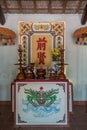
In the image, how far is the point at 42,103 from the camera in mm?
4398

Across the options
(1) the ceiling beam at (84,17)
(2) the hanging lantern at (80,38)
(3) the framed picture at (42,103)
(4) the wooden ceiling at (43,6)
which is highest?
(4) the wooden ceiling at (43,6)

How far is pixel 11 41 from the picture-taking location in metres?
6.20

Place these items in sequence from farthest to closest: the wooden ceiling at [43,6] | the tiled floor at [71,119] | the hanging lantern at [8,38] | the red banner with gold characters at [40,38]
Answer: the red banner with gold characters at [40,38] → the wooden ceiling at [43,6] → the hanging lantern at [8,38] → the tiled floor at [71,119]

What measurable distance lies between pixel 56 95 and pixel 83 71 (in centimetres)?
225

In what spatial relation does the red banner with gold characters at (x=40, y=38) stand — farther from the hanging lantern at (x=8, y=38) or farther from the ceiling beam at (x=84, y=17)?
the ceiling beam at (x=84, y=17)

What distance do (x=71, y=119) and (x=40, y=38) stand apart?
2335mm

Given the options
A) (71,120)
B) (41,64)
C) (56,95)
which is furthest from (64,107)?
(41,64)

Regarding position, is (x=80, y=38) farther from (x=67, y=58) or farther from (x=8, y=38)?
(x=8, y=38)

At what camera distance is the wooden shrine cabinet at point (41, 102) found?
439cm

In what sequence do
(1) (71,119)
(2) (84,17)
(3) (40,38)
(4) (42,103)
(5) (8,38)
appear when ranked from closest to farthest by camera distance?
(4) (42,103) → (1) (71,119) → (2) (84,17) → (5) (8,38) → (3) (40,38)

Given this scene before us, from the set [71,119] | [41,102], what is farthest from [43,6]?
[71,119]

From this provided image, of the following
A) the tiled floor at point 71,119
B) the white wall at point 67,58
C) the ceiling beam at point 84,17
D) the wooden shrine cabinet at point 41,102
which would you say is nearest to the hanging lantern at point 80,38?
the white wall at point 67,58

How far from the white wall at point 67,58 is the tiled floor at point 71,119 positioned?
52 centimetres

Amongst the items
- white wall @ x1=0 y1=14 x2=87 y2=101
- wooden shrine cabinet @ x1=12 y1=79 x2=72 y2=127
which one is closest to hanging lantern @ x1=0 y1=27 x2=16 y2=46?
white wall @ x1=0 y1=14 x2=87 y2=101
